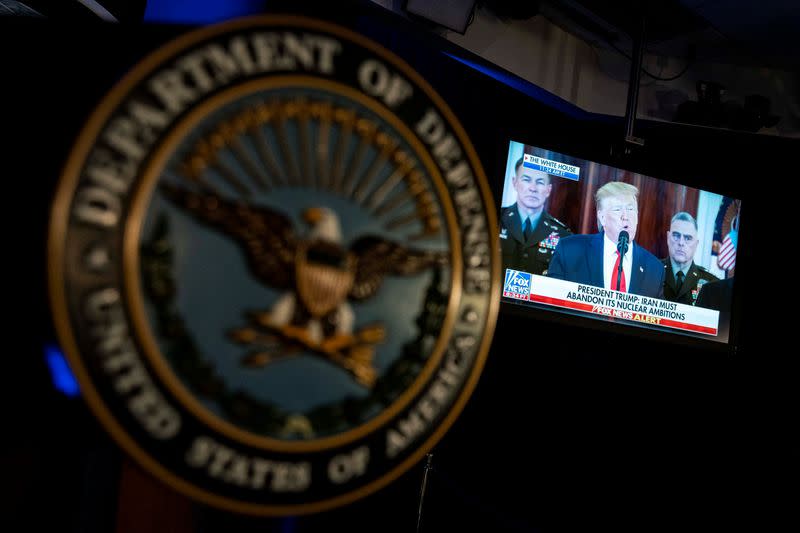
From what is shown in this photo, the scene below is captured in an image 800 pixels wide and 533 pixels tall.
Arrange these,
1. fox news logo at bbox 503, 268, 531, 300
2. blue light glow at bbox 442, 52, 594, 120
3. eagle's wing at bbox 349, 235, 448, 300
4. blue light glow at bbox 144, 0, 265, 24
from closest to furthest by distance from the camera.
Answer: eagle's wing at bbox 349, 235, 448, 300 → blue light glow at bbox 144, 0, 265, 24 → fox news logo at bbox 503, 268, 531, 300 → blue light glow at bbox 442, 52, 594, 120

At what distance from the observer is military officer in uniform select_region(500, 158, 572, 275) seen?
2818 millimetres

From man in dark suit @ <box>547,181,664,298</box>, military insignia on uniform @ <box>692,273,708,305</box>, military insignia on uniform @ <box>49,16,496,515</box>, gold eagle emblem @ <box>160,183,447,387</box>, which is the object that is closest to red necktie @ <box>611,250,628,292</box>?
man in dark suit @ <box>547,181,664,298</box>

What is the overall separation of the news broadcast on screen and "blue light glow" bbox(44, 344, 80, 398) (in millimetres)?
2253

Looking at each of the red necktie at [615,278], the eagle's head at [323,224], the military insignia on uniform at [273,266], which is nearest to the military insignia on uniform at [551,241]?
the red necktie at [615,278]

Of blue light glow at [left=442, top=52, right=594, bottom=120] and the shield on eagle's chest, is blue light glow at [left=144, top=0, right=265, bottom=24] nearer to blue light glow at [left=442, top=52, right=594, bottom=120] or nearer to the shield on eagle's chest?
the shield on eagle's chest

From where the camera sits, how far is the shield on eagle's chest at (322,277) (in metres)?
0.59

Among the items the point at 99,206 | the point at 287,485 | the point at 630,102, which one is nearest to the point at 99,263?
the point at 99,206

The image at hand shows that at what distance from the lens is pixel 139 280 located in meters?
0.52

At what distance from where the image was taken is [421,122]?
672 millimetres

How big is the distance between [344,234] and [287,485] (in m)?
0.24

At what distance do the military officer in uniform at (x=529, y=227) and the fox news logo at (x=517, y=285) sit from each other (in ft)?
0.09

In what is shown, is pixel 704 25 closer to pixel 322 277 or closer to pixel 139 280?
pixel 322 277

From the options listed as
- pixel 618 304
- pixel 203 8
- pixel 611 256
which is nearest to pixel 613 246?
pixel 611 256

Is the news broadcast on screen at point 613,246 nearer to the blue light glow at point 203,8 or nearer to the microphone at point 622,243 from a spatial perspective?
the microphone at point 622,243
